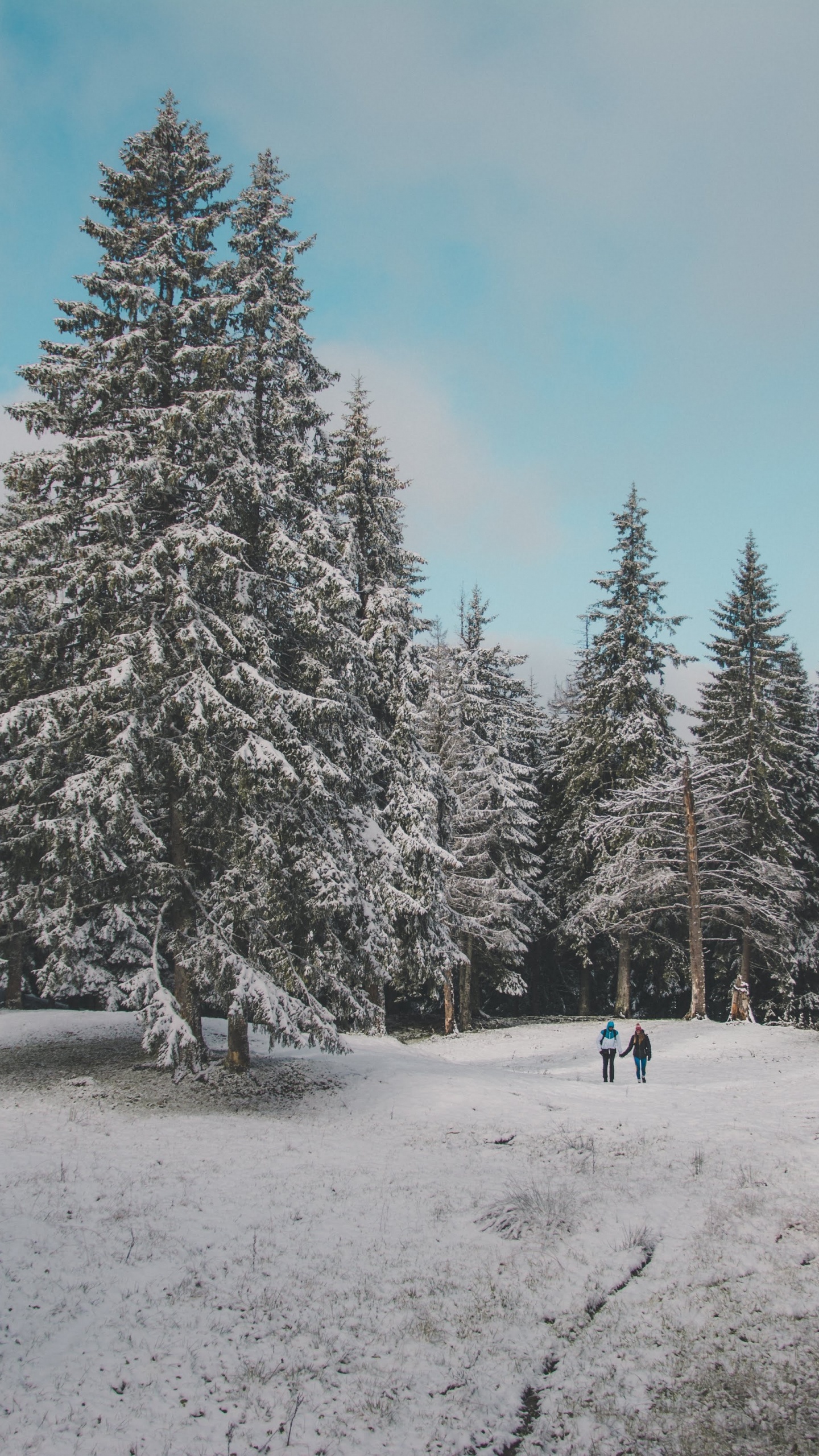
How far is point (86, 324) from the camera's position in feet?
51.6

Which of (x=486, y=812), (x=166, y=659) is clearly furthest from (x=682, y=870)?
(x=166, y=659)

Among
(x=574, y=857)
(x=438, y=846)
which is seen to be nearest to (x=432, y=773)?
(x=438, y=846)

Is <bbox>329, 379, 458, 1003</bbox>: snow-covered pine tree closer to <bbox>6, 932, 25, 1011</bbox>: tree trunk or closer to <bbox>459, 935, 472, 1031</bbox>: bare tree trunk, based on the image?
<bbox>459, 935, 472, 1031</bbox>: bare tree trunk

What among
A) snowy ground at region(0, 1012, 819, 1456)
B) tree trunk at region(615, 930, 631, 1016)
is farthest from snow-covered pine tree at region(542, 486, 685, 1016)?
snowy ground at region(0, 1012, 819, 1456)

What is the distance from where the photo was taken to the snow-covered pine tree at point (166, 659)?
1387 centimetres

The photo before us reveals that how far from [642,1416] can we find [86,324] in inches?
728

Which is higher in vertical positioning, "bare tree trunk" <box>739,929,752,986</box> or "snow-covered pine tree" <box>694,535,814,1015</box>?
"snow-covered pine tree" <box>694,535,814,1015</box>

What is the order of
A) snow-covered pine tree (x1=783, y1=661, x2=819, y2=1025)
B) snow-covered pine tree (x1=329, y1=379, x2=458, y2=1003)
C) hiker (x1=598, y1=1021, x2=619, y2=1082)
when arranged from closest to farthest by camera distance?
hiker (x1=598, y1=1021, x2=619, y2=1082), snow-covered pine tree (x1=329, y1=379, x2=458, y2=1003), snow-covered pine tree (x1=783, y1=661, x2=819, y2=1025)

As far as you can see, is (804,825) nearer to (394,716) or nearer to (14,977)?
(394,716)

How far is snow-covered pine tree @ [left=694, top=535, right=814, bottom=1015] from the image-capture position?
28047 millimetres

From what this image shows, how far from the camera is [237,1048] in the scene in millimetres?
15672

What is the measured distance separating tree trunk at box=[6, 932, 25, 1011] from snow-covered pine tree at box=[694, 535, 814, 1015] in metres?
23.8

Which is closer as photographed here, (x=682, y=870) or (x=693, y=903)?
(x=693, y=903)

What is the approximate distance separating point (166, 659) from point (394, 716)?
9.80 meters
